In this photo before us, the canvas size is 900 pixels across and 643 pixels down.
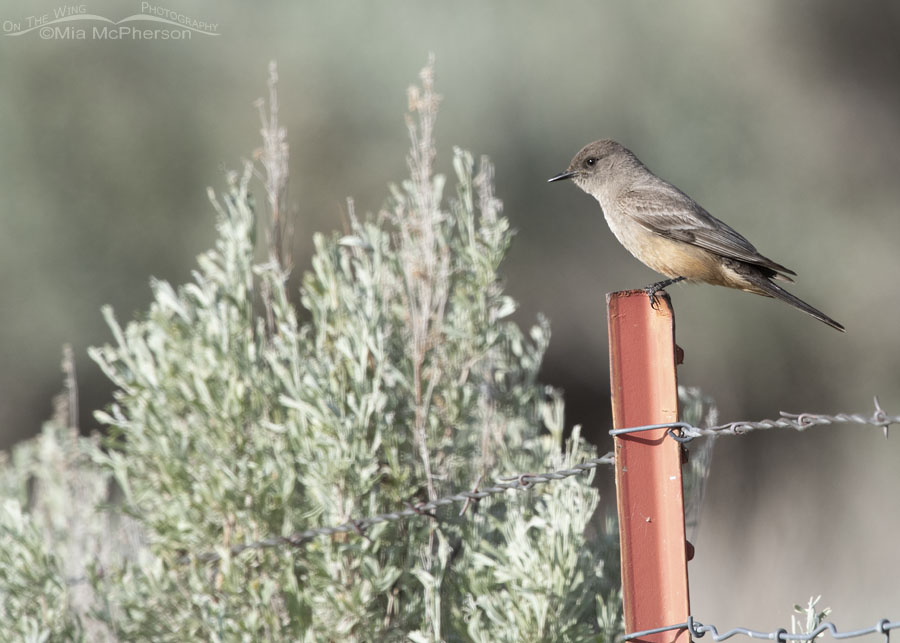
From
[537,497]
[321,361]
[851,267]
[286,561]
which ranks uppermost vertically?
[851,267]

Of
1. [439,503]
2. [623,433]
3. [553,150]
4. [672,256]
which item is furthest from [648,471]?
[553,150]

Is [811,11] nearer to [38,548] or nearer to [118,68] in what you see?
[118,68]

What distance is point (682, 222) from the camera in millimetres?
4824

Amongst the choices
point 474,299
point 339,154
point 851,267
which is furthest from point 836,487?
point 474,299

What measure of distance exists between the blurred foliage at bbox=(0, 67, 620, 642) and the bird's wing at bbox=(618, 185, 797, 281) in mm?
669

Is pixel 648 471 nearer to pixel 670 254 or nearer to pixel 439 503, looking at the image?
pixel 439 503

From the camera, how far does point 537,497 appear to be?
4625 mm

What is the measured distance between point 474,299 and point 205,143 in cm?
796

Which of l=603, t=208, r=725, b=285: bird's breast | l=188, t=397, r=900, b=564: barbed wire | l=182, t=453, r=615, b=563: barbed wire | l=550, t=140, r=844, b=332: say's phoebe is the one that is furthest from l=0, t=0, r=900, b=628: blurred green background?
l=188, t=397, r=900, b=564: barbed wire

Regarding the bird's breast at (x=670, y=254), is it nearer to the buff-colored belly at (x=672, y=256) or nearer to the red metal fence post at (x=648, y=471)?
the buff-colored belly at (x=672, y=256)

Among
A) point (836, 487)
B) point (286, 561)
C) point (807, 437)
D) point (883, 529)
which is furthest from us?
point (807, 437)

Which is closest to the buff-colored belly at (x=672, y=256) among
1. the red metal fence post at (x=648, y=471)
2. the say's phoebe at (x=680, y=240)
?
the say's phoebe at (x=680, y=240)

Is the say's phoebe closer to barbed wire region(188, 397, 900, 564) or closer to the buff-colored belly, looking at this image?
the buff-colored belly

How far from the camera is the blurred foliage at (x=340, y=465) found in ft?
13.4
